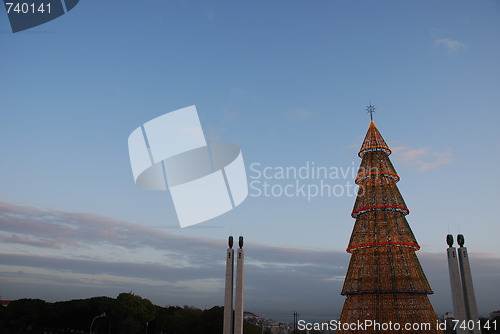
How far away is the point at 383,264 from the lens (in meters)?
38.5

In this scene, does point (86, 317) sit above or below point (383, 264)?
below

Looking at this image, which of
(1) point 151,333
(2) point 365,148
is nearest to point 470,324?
(2) point 365,148

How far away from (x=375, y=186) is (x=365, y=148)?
5.04 meters

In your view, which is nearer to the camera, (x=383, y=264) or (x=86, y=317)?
(x=383, y=264)

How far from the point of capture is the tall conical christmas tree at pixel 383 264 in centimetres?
3672

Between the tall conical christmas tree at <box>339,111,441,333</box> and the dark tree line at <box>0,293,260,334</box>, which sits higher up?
the tall conical christmas tree at <box>339,111,441,333</box>

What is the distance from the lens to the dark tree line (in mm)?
74438

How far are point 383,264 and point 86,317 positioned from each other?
59.5 metres

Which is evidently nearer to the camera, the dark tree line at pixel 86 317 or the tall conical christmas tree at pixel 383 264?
the tall conical christmas tree at pixel 383 264

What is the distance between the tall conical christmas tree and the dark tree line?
135 ft

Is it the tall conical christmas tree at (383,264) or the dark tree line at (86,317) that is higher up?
the tall conical christmas tree at (383,264)

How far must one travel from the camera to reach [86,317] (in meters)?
75.4

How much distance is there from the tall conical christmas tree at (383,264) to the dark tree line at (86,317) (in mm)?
41057

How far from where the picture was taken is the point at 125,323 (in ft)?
243
